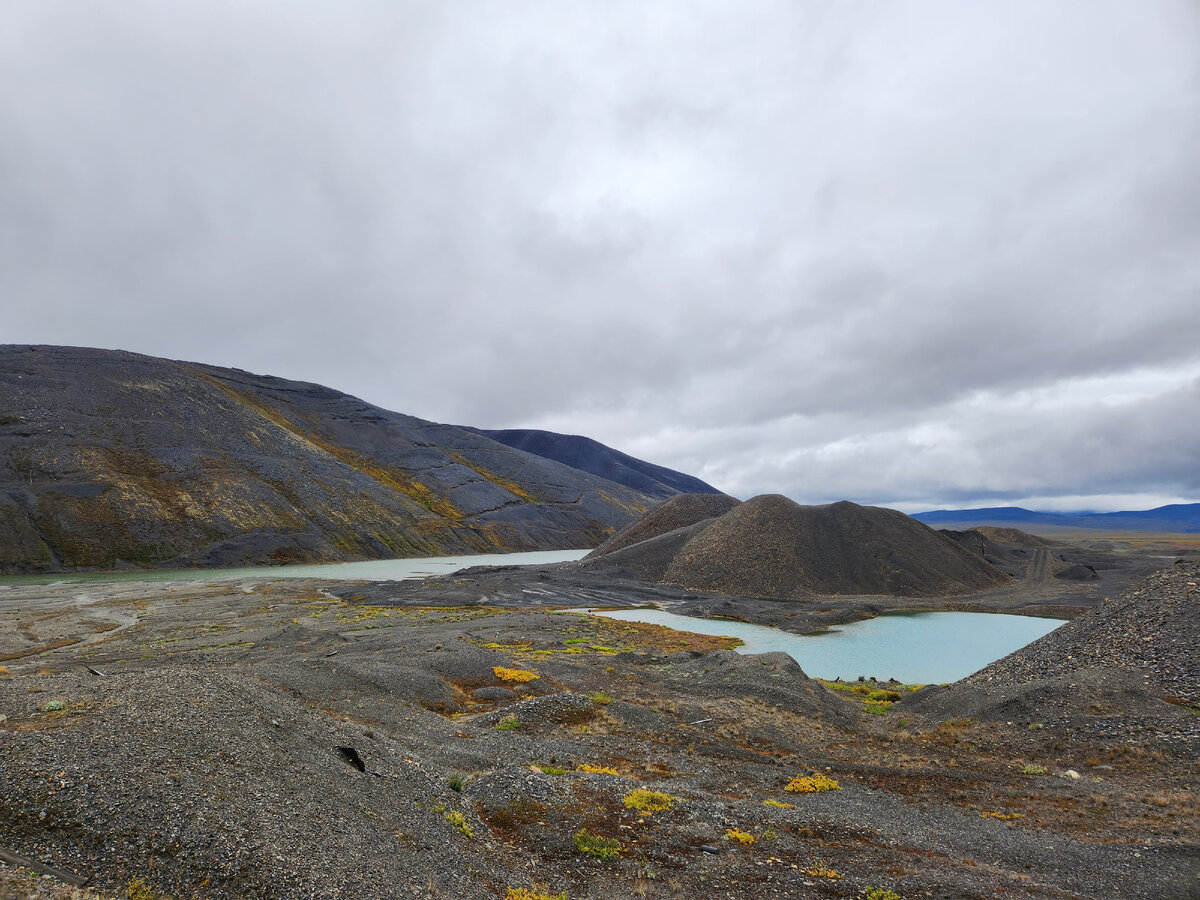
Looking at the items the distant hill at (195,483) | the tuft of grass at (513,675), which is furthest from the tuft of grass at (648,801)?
the distant hill at (195,483)

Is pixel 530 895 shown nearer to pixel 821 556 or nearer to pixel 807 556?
pixel 807 556

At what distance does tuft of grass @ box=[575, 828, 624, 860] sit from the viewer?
41.9ft

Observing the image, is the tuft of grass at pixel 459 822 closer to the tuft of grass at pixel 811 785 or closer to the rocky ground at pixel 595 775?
the rocky ground at pixel 595 775

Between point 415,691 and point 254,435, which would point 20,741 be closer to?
point 415,691

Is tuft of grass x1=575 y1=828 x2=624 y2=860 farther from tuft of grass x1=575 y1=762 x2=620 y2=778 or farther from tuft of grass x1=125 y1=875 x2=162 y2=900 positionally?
tuft of grass x1=125 y1=875 x2=162 y2=900

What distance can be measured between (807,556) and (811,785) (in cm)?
6471

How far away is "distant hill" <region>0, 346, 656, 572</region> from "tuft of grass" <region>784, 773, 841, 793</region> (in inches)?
4333

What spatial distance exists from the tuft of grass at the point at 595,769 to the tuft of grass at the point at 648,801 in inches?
70.3

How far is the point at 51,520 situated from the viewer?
3659 inches

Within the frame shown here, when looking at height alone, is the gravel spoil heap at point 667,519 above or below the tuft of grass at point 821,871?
above

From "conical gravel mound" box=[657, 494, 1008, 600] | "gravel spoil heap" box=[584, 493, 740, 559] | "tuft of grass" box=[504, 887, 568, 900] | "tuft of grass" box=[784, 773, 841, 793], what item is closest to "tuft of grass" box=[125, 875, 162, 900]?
"tuft of grass" box=[504, 887, 568, 900]

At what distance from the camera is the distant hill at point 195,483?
318 feet

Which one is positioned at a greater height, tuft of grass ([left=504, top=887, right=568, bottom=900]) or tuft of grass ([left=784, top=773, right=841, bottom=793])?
tuft of grass ([left=504, top=887, right=568, bottom=900])

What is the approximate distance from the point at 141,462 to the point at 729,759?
13088cm
